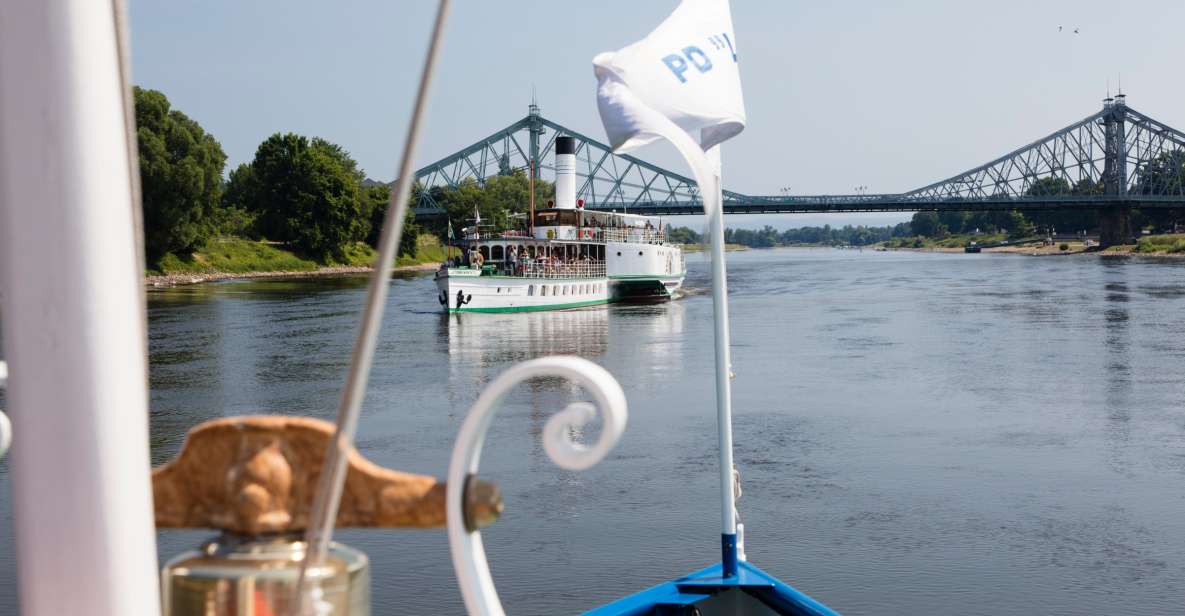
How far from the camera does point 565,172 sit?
4428cm

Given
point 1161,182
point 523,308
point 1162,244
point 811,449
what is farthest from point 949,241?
point 811,449

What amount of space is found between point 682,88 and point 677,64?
0.11 meters

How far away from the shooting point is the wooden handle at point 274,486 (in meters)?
1.57

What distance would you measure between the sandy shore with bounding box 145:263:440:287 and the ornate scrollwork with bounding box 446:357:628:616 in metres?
54.2

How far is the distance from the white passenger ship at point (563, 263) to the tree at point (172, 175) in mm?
21225

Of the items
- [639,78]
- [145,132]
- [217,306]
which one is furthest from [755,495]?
[145,132]

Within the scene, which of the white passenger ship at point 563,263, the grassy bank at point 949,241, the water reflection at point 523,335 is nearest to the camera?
the water reflection at point 523,335

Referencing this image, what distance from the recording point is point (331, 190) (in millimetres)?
74750

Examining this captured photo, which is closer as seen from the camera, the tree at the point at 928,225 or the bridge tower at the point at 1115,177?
the bridge tower at the point at 1115,177

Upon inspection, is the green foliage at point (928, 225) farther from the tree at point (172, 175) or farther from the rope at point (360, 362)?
the rope at point (360, 362)

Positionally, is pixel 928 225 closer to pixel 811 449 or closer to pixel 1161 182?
pixel 1161 182

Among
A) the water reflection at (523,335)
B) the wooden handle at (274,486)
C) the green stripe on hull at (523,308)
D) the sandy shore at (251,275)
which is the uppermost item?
the wooden handle at (274,486)

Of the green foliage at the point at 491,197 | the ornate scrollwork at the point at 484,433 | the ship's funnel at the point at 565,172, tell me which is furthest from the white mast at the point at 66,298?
the green foliage at the point at 491,197

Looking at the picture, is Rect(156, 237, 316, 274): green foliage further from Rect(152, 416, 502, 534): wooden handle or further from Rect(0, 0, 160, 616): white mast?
Rect(0, 0, 160, 616): white mast
